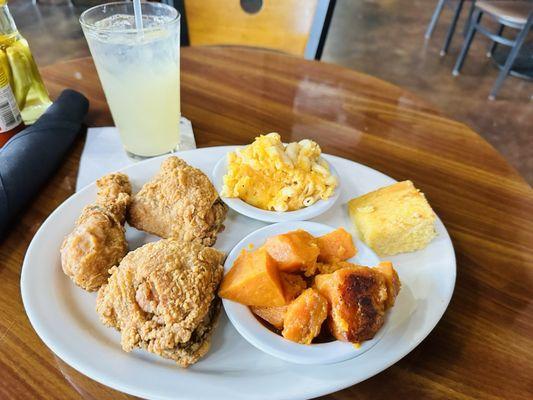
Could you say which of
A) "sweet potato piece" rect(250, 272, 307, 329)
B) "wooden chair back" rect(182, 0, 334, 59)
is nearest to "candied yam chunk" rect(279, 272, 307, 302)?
"sweet potato piece" rect(250, 272, 307, 329)

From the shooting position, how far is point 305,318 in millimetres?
733

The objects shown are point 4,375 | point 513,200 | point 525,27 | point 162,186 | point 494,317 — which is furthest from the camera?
point 525,27

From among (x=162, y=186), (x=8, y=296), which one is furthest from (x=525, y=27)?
(x=8, y=296)

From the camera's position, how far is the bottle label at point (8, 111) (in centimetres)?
111

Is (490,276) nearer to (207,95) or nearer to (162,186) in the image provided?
(162,186)

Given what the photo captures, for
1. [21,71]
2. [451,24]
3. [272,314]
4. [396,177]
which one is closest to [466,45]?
[451,24]

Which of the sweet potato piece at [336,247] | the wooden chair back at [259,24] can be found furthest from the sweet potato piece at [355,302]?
the wooden chair back at [259,24]

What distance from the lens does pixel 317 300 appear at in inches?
29.3

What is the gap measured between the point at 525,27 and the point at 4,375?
4.13 metres

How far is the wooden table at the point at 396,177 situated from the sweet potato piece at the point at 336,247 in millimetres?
232

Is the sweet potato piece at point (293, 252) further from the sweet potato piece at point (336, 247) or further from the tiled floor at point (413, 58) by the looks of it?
the tiled floor at point (413, 58)

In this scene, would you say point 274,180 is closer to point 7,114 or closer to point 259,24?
point 7,114

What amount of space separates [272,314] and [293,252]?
4.9 inches

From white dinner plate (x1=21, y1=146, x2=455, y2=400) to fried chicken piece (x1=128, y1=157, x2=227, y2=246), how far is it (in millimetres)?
45
